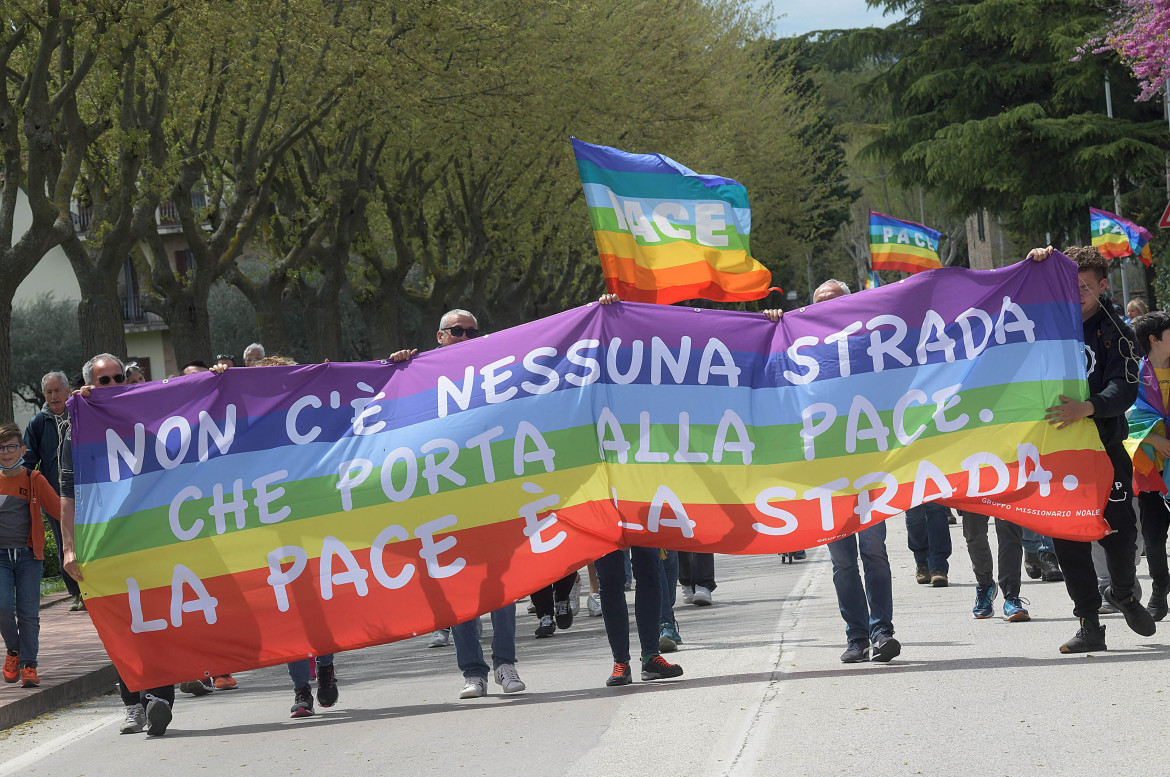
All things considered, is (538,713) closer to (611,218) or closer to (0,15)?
(611,218)

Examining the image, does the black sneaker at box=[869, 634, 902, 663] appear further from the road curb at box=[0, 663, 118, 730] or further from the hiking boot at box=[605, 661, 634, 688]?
the road curb at box=[0, 663, 118, 730]

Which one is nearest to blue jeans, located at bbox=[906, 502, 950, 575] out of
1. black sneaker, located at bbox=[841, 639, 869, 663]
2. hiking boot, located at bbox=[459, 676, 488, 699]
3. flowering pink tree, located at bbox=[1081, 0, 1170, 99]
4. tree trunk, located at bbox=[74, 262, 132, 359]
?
black sneaker, located at bbox=[841, 639, 869, 663]

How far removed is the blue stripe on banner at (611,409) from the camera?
25.9 ft

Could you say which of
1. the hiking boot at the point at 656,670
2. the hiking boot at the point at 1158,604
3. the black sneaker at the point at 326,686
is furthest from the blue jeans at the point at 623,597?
the hiking boot at the point at 1158,604

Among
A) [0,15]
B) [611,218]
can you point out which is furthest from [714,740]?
[0,15]

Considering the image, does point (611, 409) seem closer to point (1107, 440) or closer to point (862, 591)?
point (862, 591)

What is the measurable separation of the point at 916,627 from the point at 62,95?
10.3 metres

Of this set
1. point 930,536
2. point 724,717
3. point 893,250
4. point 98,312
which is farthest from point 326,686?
point 893,250

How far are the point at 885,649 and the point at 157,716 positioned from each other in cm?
387

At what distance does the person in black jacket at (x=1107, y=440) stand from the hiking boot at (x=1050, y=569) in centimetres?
325

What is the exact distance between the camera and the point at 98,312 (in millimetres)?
17781

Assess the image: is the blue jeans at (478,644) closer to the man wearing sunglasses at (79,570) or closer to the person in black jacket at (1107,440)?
the man wearing sunglasses at (79,570)

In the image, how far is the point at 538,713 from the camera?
734 cm

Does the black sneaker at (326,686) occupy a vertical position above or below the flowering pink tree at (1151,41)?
below
